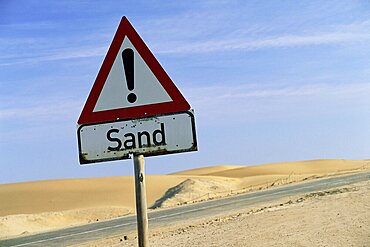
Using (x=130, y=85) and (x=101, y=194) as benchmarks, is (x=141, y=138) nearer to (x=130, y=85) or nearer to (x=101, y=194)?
(x=130, y=85)

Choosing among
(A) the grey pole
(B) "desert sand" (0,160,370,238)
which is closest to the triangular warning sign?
(A) the grey pole

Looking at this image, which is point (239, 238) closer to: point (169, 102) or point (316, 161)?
point (169, 102)

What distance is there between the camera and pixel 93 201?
208ft

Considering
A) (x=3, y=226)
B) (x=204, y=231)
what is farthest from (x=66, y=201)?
(x=204, y=231)

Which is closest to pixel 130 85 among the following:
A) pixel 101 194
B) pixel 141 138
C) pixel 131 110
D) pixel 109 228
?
pixel 131 110

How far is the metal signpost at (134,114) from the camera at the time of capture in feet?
12.5

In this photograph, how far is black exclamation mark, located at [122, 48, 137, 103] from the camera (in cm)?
388

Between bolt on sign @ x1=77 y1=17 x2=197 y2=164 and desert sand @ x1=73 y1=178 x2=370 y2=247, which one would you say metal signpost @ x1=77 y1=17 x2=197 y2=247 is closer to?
bolt on sign @ x1=77 y1=17 x2=197 y2=164

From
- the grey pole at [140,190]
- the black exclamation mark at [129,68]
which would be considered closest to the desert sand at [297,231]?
the grey pole at [140,190]

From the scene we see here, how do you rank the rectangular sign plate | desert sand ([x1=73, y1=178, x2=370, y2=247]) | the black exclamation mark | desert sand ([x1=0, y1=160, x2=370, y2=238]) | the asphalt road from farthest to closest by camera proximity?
desert sand ([x1=0, y1=160, x2=370, y2=238])
the asphalt road
desert sand ([x1=73, y1=178, x2=370, y2=247])
the black exclamation mark
the rectangular sign plate

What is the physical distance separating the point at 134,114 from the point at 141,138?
17 cm

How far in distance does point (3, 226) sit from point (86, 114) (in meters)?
30.8

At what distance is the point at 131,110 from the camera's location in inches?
152

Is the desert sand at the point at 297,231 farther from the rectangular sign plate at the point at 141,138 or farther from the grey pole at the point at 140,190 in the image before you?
the rectangular sign plate at the point at 141,138
